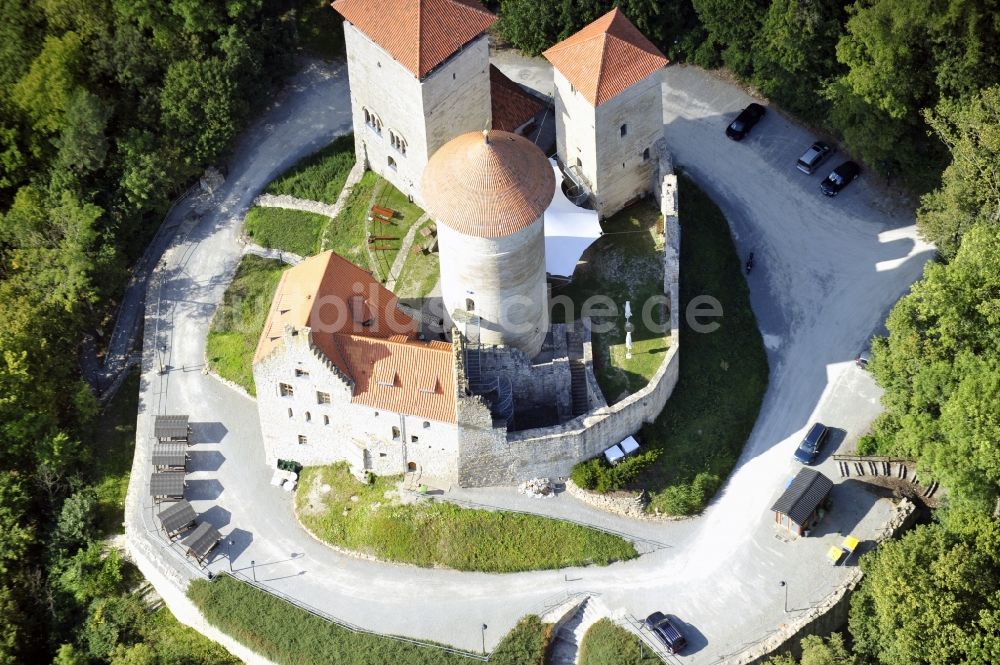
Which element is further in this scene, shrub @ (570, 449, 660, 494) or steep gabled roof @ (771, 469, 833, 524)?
shrub @ (570, 449, 660, 494)

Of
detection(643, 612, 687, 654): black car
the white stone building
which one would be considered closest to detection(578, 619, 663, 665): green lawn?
detection(643, 612, 687, 654): black car

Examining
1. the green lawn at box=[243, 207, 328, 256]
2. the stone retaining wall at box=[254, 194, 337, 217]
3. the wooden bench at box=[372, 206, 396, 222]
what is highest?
the wooden bench at box=[372, 206, 396, 222]

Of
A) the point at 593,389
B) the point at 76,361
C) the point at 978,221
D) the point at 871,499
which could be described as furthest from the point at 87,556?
the point at 978,221

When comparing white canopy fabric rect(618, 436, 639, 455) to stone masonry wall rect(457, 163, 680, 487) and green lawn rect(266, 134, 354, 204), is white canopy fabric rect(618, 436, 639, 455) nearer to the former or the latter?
stone masonry wall rect(457, 163, 680, 487)

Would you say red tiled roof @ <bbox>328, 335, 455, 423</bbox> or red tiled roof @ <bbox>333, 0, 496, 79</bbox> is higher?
red tiled roof @ <bbox>333, 0, 496, 79</bbox>

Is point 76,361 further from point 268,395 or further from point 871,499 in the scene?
point 871,499

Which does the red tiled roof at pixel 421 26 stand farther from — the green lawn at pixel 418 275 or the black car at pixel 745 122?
the black car at pixel 745 122

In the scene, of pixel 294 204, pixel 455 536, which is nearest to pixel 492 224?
pixel 455 536
